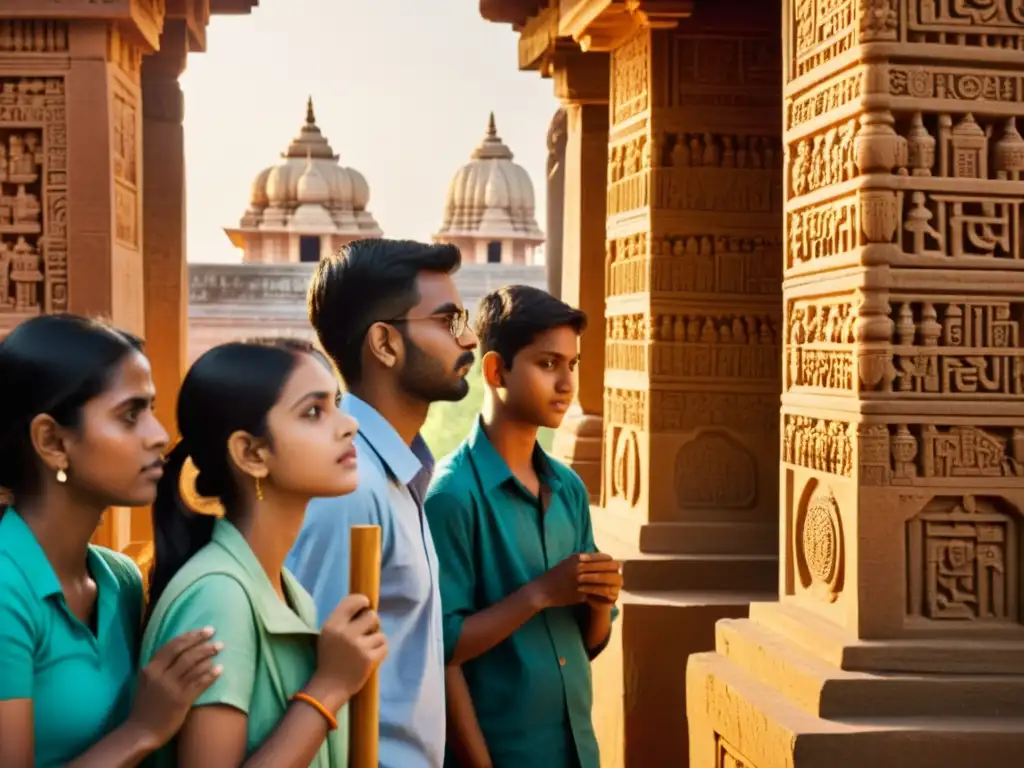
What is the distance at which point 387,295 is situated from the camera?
2.88 meters

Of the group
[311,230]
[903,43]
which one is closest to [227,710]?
[903,43]

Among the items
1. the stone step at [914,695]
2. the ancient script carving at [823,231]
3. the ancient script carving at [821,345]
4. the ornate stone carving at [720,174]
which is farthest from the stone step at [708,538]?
the stone step at [914,695]

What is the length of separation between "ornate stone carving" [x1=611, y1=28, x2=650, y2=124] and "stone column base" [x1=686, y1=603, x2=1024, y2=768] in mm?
3136

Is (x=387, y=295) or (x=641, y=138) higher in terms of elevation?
(x=641, y=138)

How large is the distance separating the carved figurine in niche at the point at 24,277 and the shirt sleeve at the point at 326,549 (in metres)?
4.98

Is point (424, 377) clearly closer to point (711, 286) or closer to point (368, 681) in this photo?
point (368, 681)

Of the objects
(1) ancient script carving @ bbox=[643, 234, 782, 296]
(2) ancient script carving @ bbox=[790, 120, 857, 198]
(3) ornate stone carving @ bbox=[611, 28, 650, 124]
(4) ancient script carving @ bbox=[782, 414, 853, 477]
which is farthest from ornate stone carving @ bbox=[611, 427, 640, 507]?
(2) ancient script carving @ bbox=[790, 120, 857, 198]

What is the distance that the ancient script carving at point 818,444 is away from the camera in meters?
4.52

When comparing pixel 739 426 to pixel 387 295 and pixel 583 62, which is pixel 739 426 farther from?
pixel 387 295

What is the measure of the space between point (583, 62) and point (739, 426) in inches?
104

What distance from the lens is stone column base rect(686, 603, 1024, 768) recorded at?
4203 millimetres

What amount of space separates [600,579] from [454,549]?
334mm

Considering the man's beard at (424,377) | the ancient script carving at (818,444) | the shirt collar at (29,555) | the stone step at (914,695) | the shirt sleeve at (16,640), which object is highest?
the man's beard at (424,377)

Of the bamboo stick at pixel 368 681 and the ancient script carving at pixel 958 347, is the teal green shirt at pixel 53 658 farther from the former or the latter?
the ancient script carving at pixel 958 347
